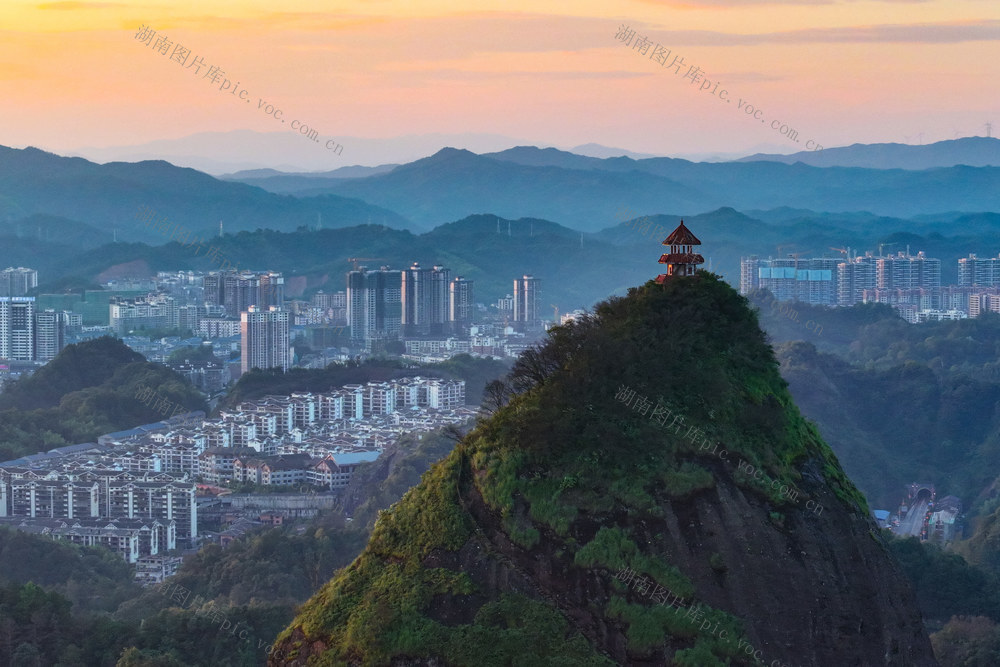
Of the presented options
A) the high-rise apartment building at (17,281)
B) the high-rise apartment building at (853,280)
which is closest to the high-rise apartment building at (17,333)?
the high-rise apartment building at (17,281)

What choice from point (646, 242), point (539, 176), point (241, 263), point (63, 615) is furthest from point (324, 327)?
point (539, 176)

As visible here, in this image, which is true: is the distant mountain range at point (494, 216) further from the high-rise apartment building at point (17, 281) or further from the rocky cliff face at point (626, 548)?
the rocky cliff face at point (626, 548)

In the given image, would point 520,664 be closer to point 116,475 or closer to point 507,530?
point 507,530

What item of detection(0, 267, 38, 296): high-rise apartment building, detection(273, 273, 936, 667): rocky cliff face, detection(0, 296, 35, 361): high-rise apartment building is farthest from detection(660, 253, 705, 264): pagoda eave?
detection(0, 267, 38, 296): high-rise apartment building

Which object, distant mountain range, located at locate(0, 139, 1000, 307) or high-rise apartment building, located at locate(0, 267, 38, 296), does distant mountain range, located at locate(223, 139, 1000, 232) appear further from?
high-rise apartment building, located at locate(0, 267, 38, 296)

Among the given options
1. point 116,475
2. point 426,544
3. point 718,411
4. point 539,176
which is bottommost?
point 116,475

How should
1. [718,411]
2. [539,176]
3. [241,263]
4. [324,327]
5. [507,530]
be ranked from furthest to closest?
1. [539,176]
2. [241,263]
3. [324,327]
4. [718,411]
5. [507,530]
